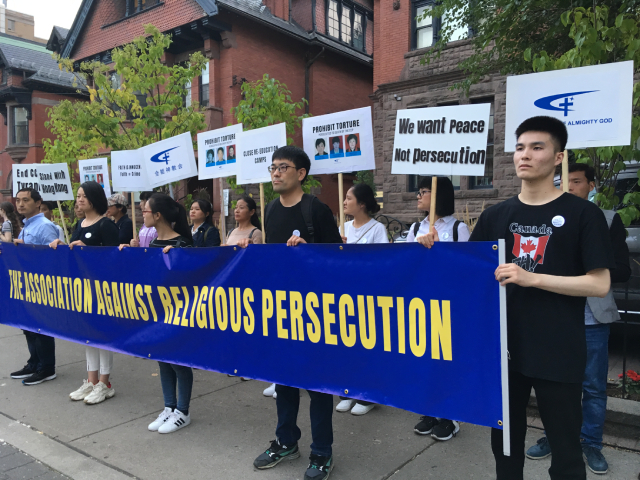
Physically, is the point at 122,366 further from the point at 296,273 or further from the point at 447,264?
the point at 447,264

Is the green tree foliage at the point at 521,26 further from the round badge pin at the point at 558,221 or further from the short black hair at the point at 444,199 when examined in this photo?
the round badge pin at the point at 558,221

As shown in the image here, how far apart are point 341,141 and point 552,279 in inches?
98.5

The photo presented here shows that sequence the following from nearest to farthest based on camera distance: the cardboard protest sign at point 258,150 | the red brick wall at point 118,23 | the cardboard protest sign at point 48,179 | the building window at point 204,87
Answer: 1. the cardboard protest sign at point 258,150
2. the cardboard protest sign at point 48,179
3. the red brick wall at point 118,23
4. the building window at point 204,87

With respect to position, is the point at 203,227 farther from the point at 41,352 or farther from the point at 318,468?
the point at 318,468

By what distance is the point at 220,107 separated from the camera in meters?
17.1

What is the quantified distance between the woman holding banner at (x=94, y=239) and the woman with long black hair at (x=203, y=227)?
3.04 ft

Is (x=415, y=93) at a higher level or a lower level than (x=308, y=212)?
higher

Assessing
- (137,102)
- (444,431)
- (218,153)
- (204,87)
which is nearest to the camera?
(444,431)

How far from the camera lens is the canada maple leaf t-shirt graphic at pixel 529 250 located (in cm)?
233

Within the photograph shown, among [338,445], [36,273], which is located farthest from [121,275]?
[338,445]

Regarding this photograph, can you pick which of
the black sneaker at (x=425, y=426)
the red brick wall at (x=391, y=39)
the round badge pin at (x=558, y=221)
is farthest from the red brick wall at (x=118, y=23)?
the round badge pin at (x=558, y=221)

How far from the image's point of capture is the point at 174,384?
4.29m

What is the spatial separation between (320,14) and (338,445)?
65.2ft

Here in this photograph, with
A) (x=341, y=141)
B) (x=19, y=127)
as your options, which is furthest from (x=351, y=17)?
(x=341, y=141)
